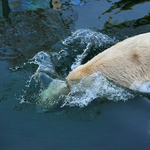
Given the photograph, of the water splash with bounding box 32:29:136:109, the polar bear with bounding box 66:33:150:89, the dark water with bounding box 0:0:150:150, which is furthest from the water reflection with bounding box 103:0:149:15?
the water splash with bounding box 32:29:136:109

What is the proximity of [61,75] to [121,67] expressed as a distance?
1.40 m

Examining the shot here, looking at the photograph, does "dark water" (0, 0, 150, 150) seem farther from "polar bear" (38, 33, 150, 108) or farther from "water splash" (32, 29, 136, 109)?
"polar bear" (38, 33, 150, 108)

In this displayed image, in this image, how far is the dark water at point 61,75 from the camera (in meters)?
3.45

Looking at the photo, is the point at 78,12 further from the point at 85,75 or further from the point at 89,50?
the point at 85,75

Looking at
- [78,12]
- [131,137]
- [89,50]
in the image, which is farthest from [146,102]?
[78,12]

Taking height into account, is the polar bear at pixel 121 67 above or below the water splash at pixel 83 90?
above

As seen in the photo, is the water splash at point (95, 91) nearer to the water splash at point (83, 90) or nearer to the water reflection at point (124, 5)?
the water splash at point (83, 90)

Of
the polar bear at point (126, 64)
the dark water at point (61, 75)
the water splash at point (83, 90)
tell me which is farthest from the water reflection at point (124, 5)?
the water splash at point (83, 90)

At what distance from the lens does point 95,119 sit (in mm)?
3797

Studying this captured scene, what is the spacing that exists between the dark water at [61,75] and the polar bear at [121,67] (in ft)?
1.15

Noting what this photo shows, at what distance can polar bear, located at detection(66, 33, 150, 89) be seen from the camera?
13.6ft

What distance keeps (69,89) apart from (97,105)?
2.14 ft

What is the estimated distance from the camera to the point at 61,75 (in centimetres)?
475

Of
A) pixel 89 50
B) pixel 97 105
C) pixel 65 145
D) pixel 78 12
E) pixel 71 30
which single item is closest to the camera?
pixel 65 145
